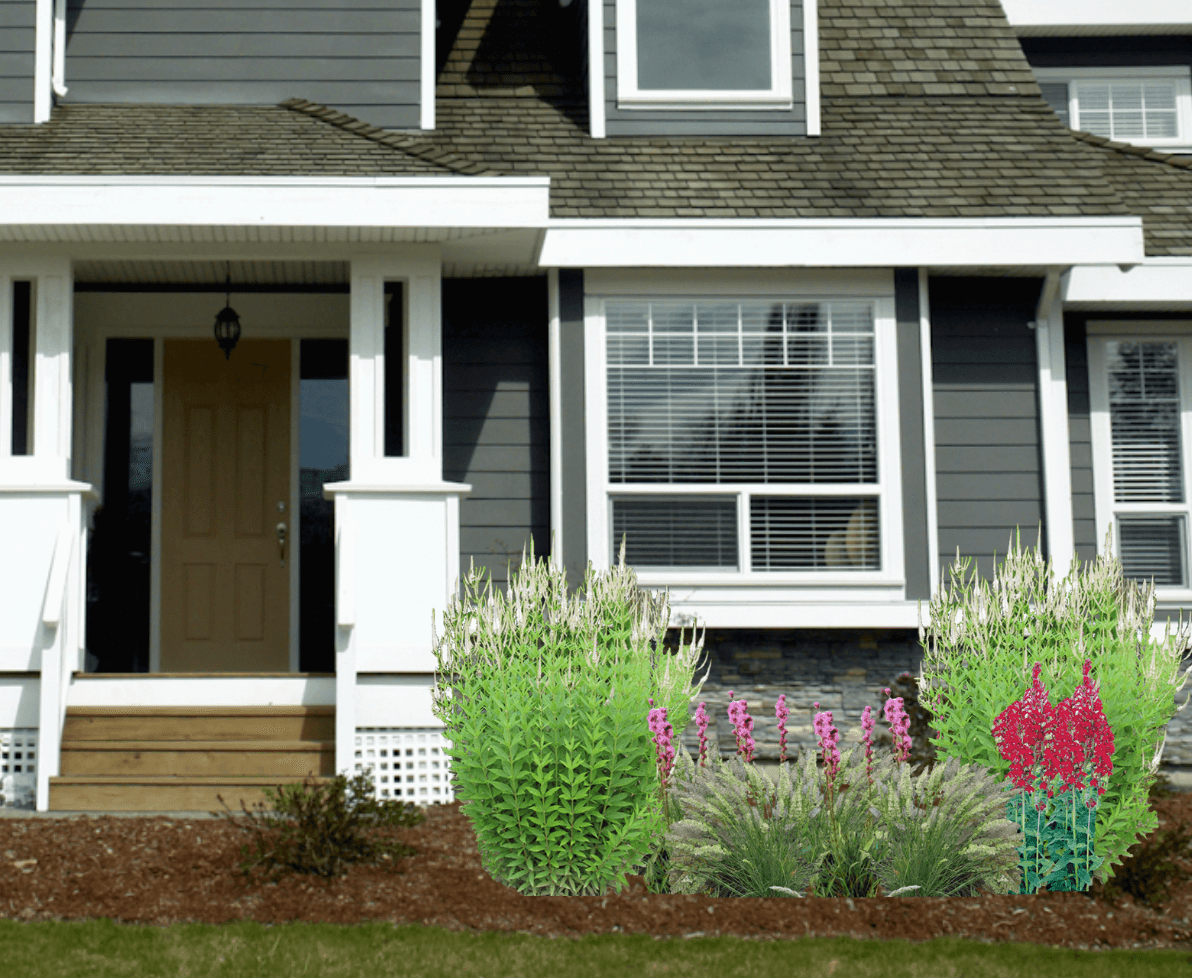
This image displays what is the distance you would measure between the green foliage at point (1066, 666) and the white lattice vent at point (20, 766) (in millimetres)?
4280

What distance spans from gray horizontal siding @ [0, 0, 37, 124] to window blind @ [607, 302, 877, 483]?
148 inches

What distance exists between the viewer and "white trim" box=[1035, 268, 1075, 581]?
701 cm

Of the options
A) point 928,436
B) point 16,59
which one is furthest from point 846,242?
point 16,59

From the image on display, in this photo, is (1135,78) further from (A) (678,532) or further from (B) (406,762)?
(B) (406,762)

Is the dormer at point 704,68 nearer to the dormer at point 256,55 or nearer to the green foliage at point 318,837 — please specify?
the dormer at point 256,55

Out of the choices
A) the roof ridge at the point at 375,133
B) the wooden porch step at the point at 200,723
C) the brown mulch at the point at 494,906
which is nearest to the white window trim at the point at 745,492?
the roof ridge at the point at 375,133

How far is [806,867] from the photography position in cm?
402

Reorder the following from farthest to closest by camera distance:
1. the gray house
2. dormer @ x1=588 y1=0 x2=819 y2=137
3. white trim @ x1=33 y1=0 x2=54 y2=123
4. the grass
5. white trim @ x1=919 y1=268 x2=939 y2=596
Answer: dormer @ x1=588 y1=0 x2=819 y2=137 → white trim @ x1=33 y1=0 x2=54 y2=123 → white trim @ x1=919 y1=268 x2=939 y2=596 → the gray house → the grass

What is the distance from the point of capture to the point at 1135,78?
9.90m

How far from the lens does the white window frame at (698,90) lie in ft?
24.7

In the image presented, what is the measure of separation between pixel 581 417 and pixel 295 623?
94.3 inches

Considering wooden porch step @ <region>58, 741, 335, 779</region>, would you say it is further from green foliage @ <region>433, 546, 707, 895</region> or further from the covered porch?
green foliage @ <region>433, 546, 707, 895</region>

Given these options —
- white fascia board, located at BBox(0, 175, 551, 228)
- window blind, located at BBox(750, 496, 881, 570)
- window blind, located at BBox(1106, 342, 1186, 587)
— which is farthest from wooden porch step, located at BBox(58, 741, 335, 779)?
window blind, located at BBox(1106, 342, 1186, 587)

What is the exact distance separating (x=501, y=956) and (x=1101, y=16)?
925 cm
